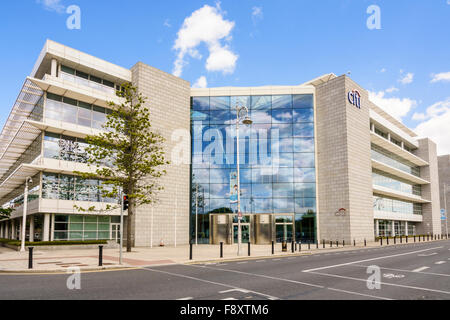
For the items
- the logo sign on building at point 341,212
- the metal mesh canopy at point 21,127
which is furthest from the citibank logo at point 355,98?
the metal mesh canopy at point 21,127

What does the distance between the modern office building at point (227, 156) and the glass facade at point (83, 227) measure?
0.11 meters

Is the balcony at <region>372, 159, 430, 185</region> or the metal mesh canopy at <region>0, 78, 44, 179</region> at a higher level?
the metal mesh canopy at <region>0, 78, 44, 179</region>

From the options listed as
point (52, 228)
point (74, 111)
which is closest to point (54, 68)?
point (74, 111)

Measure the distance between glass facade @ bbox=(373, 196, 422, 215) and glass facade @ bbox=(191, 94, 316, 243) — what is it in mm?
19874

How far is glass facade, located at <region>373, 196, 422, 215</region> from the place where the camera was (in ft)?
193

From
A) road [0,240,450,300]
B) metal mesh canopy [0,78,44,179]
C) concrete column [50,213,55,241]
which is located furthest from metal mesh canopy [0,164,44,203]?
road [0,240,450,300]

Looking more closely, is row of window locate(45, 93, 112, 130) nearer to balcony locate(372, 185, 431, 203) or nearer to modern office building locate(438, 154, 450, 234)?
balcony locate(372, 185, 431, 203)

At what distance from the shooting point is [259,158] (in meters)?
43.8

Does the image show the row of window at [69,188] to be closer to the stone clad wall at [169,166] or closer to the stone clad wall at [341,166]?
the stone clad wall at [169,166]

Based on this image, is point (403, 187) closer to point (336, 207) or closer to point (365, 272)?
point (336, 207)

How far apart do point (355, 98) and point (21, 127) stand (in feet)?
126

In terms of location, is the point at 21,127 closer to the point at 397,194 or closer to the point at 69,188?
the point at 69,188
